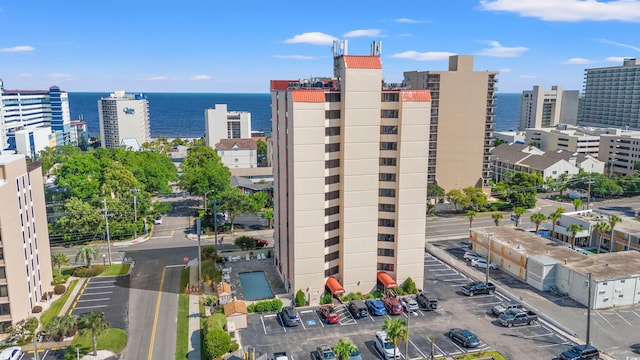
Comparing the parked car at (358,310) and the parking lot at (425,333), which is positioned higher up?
the parked car at (358,310)

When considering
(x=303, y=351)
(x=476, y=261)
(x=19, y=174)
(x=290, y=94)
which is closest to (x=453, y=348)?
(x=303, y=351)

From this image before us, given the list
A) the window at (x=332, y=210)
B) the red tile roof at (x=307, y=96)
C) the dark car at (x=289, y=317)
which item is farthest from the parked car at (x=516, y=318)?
the red tile roof at (x=307, y=96)

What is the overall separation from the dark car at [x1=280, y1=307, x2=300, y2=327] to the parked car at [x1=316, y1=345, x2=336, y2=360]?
7344mm

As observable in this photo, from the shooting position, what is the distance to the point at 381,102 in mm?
63750

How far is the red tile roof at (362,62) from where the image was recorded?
198 ft

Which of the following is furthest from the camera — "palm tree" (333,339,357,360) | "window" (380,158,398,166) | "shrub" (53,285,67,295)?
"shrub" (53,285,67,295)

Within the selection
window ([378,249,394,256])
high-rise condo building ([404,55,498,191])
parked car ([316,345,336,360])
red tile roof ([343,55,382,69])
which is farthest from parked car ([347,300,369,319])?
high-rise condo building ([404,55,498,191])

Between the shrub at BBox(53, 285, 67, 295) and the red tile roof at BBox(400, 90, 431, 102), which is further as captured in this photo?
the shrub at BBox(53, 285, 67, 295)

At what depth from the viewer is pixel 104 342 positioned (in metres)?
54.2

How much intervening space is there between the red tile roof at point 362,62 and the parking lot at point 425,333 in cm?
3180

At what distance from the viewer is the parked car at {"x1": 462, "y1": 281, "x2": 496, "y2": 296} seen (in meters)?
67.2

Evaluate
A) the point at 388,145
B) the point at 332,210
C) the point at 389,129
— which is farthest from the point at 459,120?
the point at 332,210

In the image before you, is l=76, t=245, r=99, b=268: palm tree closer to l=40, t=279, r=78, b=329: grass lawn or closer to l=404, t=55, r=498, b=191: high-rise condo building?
l=40, t=279, r=78, b=329: grass lawn

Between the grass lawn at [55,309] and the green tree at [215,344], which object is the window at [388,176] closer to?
the green tree at [215,344]
